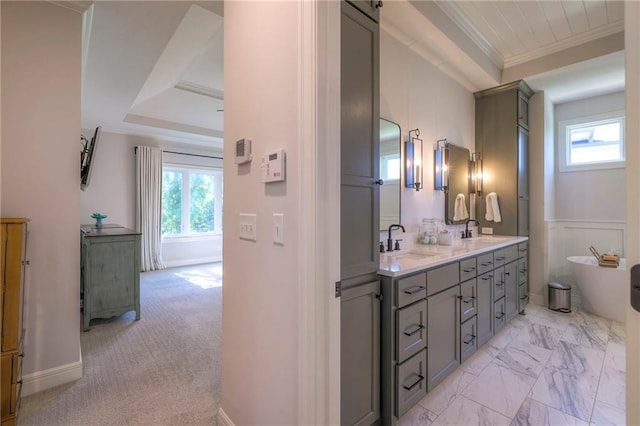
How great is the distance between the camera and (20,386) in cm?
182

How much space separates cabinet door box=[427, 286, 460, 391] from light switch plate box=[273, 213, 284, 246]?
1152 millimetres

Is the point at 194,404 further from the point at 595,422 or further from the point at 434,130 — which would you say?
the point at 434,130

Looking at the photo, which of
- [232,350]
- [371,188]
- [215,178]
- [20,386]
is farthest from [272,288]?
[215,178]

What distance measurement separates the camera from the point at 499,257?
2.78m

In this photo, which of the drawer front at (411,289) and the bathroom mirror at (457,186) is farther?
the bathroom mirror at (457,186)

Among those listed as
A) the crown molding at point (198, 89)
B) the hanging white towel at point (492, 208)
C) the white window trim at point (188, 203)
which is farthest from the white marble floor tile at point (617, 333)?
the white window trim at point (188, 203)

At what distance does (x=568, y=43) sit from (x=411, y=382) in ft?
12.5

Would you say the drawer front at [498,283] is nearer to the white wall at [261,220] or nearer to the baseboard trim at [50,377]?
the white wall at [261,220]

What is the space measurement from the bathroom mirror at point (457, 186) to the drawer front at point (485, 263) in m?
0.81

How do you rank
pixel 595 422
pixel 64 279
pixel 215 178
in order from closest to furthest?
pixel 595 422
pixel 64 279
pixel 215 178

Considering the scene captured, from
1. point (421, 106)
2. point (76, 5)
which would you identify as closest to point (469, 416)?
point (421, 106)

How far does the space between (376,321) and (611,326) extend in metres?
3.20

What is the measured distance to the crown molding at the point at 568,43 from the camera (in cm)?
287

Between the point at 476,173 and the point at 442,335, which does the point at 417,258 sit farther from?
the point at 476,173
